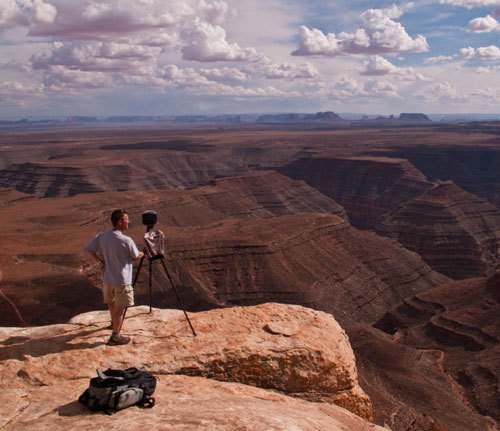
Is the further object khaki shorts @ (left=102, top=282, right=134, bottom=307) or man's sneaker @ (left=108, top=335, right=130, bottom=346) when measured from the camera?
khaki shorts @ (left=102, top=282, right=134, bottom=307)

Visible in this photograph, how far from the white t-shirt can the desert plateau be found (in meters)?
1.39

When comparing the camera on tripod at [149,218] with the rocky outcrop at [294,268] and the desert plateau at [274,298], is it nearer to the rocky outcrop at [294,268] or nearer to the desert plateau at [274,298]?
the desert plateau at [274,298]

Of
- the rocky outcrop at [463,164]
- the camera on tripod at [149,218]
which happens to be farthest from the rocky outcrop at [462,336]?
the rocky outcrop at [463,164]

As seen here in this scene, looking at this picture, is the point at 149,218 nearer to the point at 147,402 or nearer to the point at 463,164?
the point at 147,402

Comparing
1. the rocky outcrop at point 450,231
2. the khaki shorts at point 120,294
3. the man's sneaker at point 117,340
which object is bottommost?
the rocky outcrop at point 450,231

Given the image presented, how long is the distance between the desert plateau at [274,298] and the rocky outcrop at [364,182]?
0.51 metres

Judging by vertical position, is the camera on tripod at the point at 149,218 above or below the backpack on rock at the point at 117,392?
above

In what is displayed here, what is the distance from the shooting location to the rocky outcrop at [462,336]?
29391mm

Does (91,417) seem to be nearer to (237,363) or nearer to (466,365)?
(237,363)


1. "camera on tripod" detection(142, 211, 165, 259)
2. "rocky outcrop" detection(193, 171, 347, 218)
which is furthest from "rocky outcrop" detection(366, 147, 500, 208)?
"camera on tripod" detection(142, 211, 165, 259)

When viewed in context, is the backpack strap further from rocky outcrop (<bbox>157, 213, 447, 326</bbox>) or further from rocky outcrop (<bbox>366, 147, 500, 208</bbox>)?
rocky outcrop (<bbox>366, 147, 500, 208</bbox>)

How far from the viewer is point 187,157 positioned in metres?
154

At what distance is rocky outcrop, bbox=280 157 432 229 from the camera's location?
10794 cm

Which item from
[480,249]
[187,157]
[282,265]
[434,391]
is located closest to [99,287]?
Answer: [282,265]
